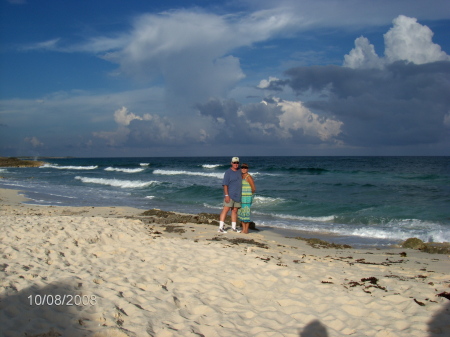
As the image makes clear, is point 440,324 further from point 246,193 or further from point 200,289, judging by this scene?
point 246,193

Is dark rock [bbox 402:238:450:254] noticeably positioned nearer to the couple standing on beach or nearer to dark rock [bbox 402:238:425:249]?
dark rock [bbox 402:238:425:249]

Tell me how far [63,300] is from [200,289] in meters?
1.67

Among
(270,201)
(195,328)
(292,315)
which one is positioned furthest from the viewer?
(270,201)

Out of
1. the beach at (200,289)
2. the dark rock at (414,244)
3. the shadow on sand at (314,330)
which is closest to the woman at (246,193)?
the beach at (200,289)

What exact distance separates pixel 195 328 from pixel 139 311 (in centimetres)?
66

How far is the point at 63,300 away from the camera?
13.1 feet

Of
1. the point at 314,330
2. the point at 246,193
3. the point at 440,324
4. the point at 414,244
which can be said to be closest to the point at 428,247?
the point at 414,244

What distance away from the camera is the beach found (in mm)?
3758

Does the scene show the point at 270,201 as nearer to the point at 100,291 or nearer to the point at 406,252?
the point at 406,252

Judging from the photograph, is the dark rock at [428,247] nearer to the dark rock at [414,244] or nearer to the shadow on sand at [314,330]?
the dark rock at [414,244]

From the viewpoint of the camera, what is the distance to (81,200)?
1847 centimetres

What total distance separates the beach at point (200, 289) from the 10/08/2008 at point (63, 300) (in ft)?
0.03

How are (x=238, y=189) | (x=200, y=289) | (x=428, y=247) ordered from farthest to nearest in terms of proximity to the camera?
(x=238, y=189) < (x=428, y=247) < (x=200, y=289)

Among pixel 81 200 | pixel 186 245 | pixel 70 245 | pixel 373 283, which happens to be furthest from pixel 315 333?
pixel 81 200
